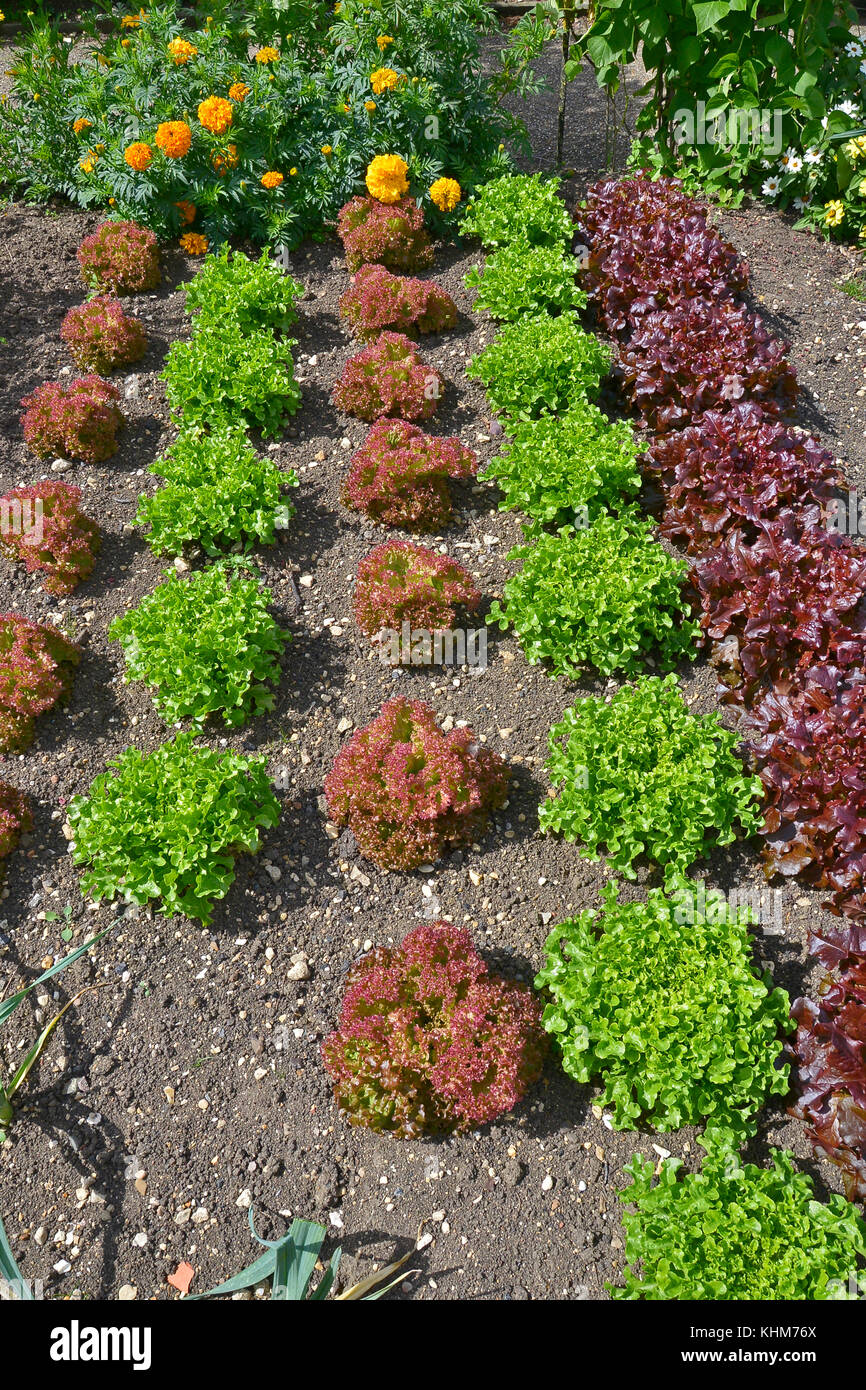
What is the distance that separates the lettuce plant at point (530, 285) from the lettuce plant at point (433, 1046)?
469cm

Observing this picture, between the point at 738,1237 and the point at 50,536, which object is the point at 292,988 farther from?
the point at 50,536

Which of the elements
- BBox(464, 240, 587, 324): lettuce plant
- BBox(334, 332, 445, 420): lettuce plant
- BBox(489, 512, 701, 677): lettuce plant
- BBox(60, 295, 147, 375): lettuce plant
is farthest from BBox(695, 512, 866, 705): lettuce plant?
BBox(60, 295, 147, 375): lettuce plant

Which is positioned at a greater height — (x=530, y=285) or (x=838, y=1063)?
(x=530, y=285)

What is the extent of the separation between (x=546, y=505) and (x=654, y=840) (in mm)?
2163

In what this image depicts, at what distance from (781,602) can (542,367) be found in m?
2.33

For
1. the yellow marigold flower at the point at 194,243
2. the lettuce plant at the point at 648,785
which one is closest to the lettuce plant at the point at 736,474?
the lettuce plant at the point at 648,785

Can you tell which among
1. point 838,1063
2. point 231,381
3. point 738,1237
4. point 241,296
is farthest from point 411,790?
point 241,296

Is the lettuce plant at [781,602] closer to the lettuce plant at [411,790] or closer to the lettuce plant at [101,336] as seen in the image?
the lettuce plant at [411,790]

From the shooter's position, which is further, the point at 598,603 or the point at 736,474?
the point at 736,474

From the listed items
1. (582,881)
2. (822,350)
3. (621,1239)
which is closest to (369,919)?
(582,881)

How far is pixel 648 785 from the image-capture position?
13.8ft

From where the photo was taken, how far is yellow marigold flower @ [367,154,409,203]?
734cm

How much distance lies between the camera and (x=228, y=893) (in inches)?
173
